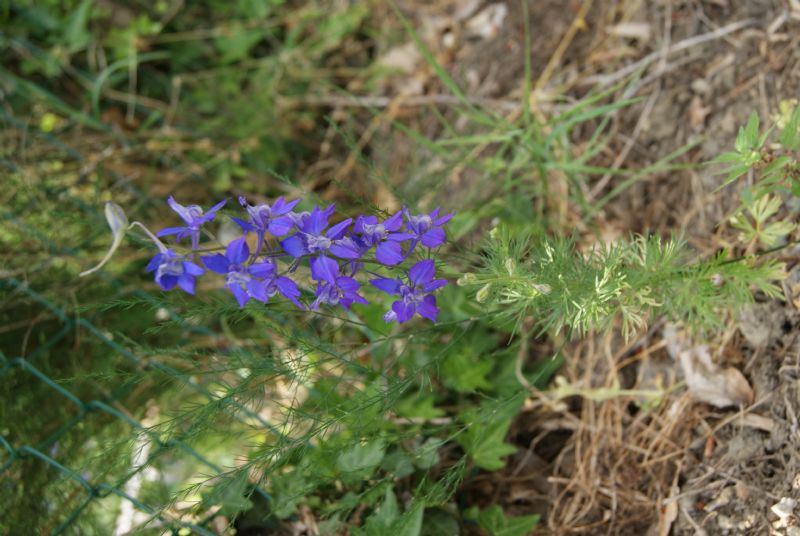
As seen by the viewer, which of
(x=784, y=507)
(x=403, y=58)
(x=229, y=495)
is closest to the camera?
(x=784, y=507)

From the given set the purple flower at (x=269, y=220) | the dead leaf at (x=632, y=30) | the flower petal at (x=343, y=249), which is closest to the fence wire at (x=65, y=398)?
the purple flower at (x=269, y=220)

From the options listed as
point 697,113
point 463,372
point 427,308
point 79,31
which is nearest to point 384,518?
point 463,372

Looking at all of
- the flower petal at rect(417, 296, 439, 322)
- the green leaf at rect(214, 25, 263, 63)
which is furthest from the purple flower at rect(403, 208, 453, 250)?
the green leaf at rect(214, 25, 263, 63)

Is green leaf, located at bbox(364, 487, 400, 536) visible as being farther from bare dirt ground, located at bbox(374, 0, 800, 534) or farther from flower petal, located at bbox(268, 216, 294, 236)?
flower petal, located at bbox(268, 216, 294, 236)

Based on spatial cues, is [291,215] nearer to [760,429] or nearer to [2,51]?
[760,429]

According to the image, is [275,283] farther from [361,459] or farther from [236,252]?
[361,459]

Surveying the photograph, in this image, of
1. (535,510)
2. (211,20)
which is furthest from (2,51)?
(535,510)

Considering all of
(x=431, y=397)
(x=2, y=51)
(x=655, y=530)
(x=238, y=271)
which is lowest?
(x=655, y=530)
